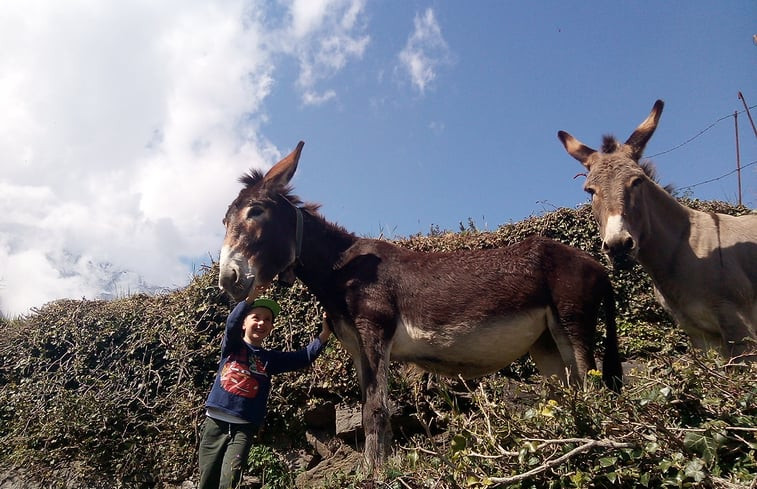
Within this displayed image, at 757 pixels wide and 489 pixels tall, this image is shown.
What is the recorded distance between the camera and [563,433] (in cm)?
240

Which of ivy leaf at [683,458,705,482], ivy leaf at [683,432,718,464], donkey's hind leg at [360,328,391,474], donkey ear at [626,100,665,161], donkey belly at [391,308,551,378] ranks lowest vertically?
ivy leaf at [683,458,705,482]

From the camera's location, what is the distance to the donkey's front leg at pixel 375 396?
12.4 feet

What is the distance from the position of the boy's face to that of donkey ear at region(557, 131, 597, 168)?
3.31 m

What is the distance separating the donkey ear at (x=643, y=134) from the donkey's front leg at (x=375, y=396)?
278cm

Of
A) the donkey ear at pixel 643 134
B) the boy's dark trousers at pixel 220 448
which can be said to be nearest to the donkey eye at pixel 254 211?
the boy's dark trousers at pixel 220 448

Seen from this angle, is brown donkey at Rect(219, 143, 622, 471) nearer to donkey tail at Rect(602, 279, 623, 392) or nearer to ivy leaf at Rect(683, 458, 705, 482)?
donkey tail at Rect(602, 279, 623, 392)

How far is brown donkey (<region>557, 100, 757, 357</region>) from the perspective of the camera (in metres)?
3.69

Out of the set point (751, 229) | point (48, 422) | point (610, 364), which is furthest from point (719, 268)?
point (48, 422)

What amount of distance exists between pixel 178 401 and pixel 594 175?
534 centimetres

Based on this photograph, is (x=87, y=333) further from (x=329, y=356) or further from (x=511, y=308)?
(x=511, y=308)

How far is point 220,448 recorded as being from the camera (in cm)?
415

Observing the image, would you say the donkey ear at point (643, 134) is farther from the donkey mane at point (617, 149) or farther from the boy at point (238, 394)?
the boy at point (238, 394)

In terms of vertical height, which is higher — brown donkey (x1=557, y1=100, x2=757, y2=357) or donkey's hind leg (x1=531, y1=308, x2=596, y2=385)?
brown donkey (x1=557, y1=100, x2=757, y2=357)

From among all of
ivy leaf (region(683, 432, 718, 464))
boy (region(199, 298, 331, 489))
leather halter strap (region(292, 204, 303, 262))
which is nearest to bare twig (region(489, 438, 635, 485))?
ivy leaf (region(683, 432, 718, 464))
